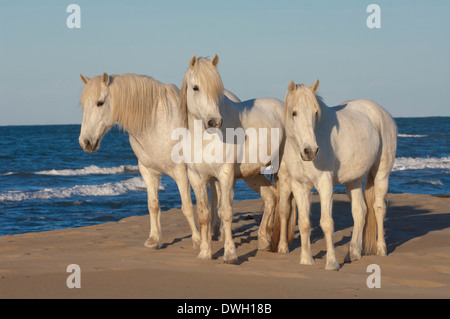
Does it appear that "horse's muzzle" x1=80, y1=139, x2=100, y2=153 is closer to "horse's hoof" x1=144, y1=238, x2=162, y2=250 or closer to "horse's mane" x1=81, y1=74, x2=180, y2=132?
"horse's mane" x1=81, y1=74, x2=180, y2=132

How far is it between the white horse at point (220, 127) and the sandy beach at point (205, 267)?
1.63 feet

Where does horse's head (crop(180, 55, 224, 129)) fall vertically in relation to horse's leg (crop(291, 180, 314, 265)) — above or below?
above

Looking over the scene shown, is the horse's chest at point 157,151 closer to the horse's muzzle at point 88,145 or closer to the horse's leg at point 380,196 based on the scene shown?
the horse's muzzle at point 88,145

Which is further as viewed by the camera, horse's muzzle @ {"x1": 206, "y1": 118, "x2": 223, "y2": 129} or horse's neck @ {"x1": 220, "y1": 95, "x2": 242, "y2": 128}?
horse's neck @ {"x1": 220, "y1": 95, "x2": 242, "y2": 128}

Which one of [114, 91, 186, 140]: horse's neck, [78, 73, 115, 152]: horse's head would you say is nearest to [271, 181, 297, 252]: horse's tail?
[114, 91, 186, 140]: horse's neck

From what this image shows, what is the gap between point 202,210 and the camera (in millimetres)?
6250

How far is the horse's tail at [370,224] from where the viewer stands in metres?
6.81

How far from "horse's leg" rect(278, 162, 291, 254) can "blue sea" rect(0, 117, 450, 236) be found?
5493 mm

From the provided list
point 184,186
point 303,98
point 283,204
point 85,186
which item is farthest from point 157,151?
point 85,186

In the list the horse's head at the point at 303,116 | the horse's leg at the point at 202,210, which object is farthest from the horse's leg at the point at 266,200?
the horse's head at the point at 303,116

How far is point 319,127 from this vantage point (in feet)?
19.0

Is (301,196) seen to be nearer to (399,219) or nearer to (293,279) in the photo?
(293,279)

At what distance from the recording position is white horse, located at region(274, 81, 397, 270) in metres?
5.46
